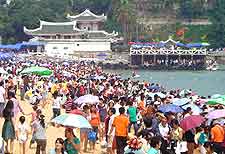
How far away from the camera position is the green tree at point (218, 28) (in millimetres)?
90250

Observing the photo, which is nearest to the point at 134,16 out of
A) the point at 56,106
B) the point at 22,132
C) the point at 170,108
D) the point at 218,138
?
the point at 56,106

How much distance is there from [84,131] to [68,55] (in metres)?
60.5

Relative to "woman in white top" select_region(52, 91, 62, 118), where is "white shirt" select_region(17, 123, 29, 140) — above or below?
above

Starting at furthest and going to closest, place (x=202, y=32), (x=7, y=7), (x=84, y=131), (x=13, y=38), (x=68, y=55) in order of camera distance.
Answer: (x=202, y=32) < (x=7, y=7) < (x=13, y=38) < (x=68, y=55) < (x=84, y=131)

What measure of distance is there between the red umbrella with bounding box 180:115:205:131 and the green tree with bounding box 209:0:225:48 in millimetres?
77543

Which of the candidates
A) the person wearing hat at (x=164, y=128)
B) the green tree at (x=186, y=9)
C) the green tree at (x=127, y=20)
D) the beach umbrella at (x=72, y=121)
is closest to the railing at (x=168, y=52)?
the green tree at (x=127, y=20)

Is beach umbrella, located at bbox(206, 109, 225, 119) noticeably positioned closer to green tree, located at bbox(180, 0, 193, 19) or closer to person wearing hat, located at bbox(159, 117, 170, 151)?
person wearing hat, located at bbox(159, 117, 170, 151)

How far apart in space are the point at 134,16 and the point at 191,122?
7947cm

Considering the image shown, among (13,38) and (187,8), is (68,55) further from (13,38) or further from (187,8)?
(187,8)

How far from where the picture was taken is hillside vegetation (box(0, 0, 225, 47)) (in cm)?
8544

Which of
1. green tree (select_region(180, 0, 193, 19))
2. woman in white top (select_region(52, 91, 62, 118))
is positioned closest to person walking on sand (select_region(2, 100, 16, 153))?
woman in white top (select_region(52, 91, 62, 118))

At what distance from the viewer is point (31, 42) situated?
253 ft

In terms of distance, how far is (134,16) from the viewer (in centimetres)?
9219

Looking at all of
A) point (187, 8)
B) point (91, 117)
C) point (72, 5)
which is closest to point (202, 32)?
point (187, 8)
